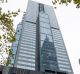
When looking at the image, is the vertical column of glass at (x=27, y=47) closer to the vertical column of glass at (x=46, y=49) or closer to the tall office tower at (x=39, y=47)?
the tall office tower at (x=39, y=47)

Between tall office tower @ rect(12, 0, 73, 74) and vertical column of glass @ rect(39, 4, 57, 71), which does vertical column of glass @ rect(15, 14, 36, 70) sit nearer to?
tall office tower @ rect(12, 0, 73, 74)

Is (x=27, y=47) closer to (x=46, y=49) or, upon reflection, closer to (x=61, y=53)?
(x=46, y=49)

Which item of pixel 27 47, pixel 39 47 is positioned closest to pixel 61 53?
pixel 39 47

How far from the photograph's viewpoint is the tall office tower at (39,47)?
11619 cm

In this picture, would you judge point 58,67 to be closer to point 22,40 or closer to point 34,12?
point 22,40

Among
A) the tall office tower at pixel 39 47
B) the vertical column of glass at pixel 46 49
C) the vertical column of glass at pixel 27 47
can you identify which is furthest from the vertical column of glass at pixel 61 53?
the vertical column of glass at pixel 27 47

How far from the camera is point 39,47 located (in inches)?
5207

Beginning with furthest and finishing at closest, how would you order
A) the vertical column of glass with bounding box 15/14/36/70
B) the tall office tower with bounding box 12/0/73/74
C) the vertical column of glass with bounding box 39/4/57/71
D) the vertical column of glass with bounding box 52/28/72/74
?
the vertical column of glass with bounding box 52/28/72/74 < the vertical column of glass with bounding box 39/4/57/71 < the tall office tower with bounding box 12/0/73/74 < the vertical column of glass with bounding box 15/14/36/70

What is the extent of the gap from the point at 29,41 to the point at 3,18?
125113 mm

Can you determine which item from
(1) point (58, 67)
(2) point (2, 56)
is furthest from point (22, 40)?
(2) point (2, 56)

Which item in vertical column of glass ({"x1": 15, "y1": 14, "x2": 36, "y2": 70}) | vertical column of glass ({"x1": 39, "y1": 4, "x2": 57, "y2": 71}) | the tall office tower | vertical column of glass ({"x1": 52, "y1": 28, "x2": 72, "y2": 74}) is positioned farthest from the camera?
vertical column of glass ({"x1": 52, "y1": 28, "x2": 72, "y2": 74})

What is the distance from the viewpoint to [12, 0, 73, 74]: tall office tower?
381 feet

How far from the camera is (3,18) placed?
41.1ft

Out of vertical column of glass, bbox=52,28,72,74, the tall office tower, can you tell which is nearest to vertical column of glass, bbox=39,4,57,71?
the tall office tower
